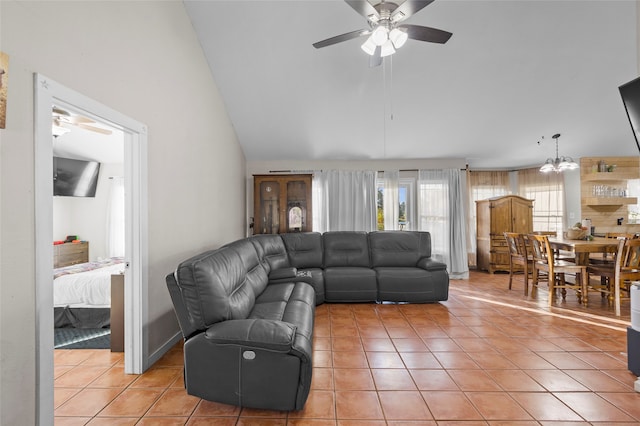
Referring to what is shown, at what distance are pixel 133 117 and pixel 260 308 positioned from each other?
1.81 m

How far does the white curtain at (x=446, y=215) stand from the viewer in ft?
17.9

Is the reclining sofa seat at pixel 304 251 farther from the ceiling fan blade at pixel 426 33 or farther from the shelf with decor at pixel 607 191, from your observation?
the shelf with decor at pixel 607 191

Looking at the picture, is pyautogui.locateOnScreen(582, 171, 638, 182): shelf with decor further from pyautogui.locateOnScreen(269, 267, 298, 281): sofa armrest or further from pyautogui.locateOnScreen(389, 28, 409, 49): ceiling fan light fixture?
pyautogui.locateOnScreen(269, 267, 298, 281): sofa armrest

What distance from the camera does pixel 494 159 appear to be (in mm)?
5742

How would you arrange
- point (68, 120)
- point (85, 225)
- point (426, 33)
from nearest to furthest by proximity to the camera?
point (426, 33)
point (68, 120)
point (85, 225)

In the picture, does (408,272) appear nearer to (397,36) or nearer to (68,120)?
(397,36)

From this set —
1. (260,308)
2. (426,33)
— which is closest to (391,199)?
(426,33)

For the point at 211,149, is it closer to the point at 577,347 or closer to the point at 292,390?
the point at 292,390

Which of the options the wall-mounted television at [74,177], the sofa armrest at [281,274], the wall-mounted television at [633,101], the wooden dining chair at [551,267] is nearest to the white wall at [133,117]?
the sofa armrest at [281,274]

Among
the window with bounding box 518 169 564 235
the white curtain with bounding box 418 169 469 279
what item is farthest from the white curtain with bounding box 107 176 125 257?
the window with bounding box 518 169 564 235

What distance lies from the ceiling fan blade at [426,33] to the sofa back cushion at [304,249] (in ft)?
9.73

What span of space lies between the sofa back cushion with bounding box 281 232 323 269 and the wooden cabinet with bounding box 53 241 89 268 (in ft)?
11.7

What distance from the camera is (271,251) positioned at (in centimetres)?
400

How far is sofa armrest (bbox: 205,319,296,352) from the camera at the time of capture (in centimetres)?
172
